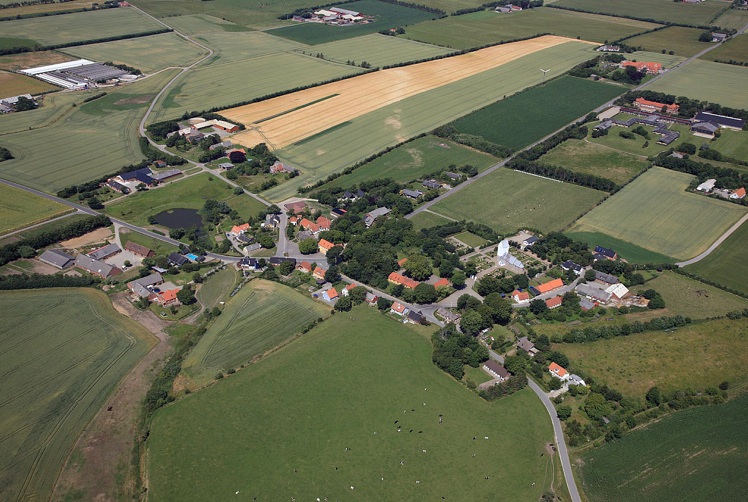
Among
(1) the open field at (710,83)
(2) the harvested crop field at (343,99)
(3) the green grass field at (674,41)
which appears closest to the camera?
(2) the harvested crop field at (343,99)

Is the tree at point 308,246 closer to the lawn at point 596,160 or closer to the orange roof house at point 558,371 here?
the orange roof house at point 558,371

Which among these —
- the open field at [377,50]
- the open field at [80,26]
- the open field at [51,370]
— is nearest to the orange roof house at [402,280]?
the open field at [51,370]

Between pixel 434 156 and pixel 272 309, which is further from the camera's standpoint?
pixel 434 156

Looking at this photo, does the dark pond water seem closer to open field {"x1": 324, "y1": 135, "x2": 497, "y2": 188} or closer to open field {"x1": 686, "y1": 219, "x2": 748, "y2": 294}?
open field {"x1": 324, "y1": 135, "x2": 497, "y2": 188}

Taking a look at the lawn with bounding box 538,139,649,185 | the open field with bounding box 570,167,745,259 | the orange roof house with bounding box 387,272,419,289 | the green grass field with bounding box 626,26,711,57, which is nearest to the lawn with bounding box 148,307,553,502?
the orange roof house with bounding box 387,272,419,289

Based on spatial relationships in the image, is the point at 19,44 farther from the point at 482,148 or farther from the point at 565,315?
the point at 565,315

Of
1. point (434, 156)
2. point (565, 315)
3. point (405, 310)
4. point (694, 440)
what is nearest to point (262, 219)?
point (405, 310)
